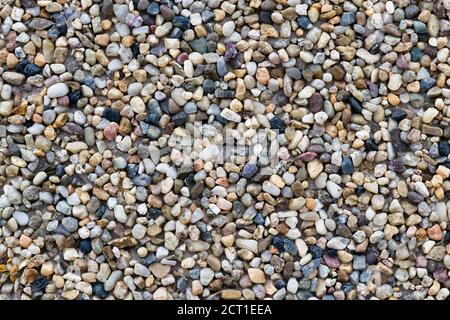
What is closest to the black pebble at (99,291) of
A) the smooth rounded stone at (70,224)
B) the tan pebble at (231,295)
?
the smooth rounded stone at (70,224)

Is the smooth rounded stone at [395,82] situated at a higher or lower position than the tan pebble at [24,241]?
higher

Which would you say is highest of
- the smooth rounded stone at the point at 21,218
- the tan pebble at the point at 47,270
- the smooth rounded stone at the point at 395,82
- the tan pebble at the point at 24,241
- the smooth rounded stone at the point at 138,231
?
the smooth rounded stone at the point at 395,82

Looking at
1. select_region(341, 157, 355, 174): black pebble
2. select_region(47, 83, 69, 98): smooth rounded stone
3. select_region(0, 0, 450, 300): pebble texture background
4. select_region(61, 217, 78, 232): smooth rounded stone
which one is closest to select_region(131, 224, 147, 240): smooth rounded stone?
select_region(0, 0, 450, 300): pebble texture background

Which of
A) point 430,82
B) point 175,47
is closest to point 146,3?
point 175,47

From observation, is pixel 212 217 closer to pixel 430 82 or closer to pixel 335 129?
pixel 335 129

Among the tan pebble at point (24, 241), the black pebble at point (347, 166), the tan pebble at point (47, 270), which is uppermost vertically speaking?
the black pebble at point (347, 166)

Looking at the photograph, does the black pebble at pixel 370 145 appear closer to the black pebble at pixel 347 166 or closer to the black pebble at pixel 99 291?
the black pebble at pixel 347 166

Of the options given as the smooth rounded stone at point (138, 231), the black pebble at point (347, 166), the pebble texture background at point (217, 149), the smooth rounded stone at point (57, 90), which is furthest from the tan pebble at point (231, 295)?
the smooth rounded stone at point (57, 90)

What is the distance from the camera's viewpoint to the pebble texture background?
1.63 meters

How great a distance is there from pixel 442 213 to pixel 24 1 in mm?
1042

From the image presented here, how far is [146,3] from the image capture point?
167 cm

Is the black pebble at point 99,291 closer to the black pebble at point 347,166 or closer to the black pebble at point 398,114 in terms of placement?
the black pebble at point 347,166

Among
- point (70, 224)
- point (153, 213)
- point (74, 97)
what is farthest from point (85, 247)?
point (74, 97)

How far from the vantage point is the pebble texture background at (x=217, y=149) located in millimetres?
1626
